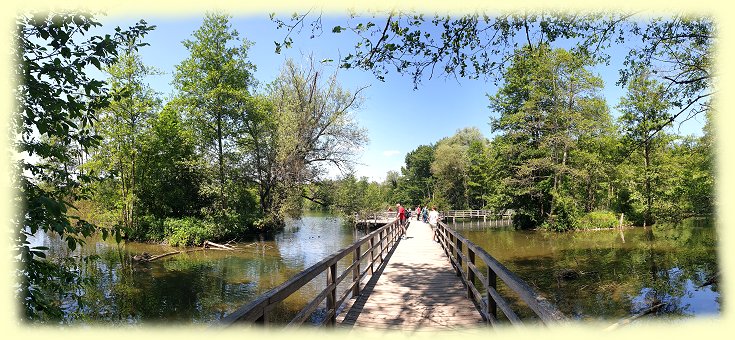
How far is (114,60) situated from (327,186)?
23030mm

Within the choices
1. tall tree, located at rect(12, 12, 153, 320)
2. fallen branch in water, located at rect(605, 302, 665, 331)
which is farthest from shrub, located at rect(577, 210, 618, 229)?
tall tree, located at rect(12, 12, 153, 320)

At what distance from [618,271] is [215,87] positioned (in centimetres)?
2163

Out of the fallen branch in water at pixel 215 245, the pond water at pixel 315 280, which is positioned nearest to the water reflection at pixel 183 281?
the pond water at pixel 315 280

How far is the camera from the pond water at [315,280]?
9930mm

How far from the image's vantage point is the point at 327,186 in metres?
27.1

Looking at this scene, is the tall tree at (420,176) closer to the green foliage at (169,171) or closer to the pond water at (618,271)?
the pond water at (618,271)

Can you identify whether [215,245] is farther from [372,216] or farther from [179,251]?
[372,216]

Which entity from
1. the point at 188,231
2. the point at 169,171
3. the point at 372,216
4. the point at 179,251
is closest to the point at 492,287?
the point at 179,251

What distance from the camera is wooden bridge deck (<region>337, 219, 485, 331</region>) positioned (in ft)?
16.1

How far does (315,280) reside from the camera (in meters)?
13.2

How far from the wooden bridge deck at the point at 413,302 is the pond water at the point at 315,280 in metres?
2.93

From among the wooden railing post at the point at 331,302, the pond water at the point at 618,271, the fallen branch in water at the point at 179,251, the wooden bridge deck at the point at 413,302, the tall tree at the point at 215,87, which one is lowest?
the pond water at the point at 618,271

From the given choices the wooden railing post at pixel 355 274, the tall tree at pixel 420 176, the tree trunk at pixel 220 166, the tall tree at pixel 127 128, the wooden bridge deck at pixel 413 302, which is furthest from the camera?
the tall tree at pixel 420 176

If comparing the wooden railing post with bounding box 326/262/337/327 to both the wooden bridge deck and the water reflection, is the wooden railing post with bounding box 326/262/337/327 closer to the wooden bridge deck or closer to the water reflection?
the wooden bridge deck
